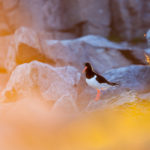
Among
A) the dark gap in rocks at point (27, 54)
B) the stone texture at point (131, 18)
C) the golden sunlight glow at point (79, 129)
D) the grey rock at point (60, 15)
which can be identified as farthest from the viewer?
the stone texture at point (131, 18)

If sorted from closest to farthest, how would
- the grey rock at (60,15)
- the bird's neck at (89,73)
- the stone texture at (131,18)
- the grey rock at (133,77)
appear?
the bird's neck at (89,73) < the grey rock at (133,77) < the grey rock at (60,15) < the stone texture at (131,18)

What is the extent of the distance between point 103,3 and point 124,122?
9.71 metres

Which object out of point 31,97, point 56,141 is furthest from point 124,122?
point 31,97

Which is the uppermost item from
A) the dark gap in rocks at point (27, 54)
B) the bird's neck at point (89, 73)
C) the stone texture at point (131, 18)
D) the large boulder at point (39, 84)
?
the stone texture at point (131, 18)

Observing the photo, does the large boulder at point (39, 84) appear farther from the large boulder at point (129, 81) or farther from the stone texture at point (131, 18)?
the stone texture at point (131, 18)

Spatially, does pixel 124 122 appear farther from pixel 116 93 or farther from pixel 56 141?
pixel 116 93

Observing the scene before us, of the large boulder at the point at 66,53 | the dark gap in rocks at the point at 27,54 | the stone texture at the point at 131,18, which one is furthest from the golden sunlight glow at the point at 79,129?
the stone texture at the point at 131,18

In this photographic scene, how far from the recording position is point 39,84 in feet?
12.2

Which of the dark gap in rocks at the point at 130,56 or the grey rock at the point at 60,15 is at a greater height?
the grey rock at the point at 60,15

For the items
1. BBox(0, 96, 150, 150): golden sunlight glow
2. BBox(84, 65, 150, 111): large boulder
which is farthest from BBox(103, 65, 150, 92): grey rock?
BBox(0, 96, 150, 150): golden sunlight glow

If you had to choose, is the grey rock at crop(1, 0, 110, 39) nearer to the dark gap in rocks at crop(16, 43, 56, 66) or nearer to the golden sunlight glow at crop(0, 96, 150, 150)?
the dark gap in rocks at crop(16, 43, 56, 66)

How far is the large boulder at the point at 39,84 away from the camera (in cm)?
363

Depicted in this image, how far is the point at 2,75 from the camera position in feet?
17.8

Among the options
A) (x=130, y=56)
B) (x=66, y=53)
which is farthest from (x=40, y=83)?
(x=130, y=56)
